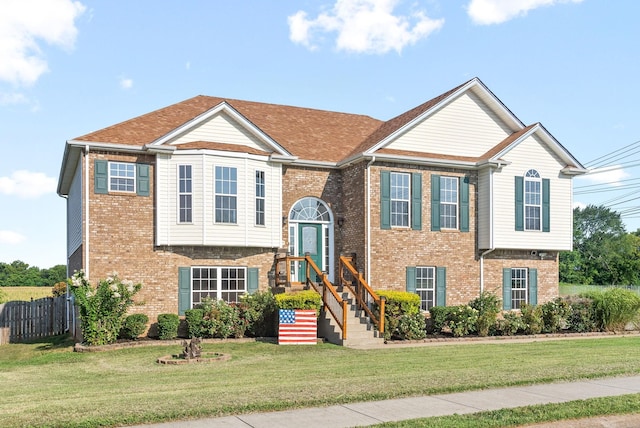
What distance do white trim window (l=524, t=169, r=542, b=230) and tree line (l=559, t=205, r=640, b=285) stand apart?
46.0 metres

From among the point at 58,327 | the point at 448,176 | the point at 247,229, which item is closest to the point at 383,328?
the point at 247,229

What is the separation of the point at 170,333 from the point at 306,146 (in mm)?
8634

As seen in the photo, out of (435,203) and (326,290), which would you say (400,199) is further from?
(326,290)

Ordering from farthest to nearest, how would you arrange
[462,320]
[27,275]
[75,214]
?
[27,275], [75,214], [462,320]

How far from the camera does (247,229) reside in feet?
70.5

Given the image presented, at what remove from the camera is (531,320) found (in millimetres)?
22328

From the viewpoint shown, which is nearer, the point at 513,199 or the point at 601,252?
the point at 513,199

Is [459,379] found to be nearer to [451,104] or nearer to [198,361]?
[198,361]

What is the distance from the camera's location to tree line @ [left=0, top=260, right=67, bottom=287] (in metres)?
62.8

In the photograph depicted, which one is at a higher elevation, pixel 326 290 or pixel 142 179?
Result: pixel 142 179

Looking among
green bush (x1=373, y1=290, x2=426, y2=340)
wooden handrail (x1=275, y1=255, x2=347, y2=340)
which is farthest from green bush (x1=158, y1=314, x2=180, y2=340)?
green bush (x1=373, y1=290, x2=426, y2=340)

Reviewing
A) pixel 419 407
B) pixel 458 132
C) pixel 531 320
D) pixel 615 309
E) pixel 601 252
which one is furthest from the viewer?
pixel 601 252

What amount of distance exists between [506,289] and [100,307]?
1440cm

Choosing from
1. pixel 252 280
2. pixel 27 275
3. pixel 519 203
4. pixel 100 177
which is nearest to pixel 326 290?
pixel 252 280
